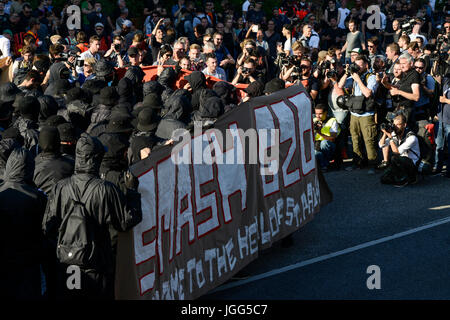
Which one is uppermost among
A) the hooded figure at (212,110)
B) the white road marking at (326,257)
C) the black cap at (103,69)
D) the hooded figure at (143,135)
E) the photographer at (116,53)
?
the photographer at (116,53)

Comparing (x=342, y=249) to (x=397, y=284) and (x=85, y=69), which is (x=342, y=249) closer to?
(x=397, y=284)

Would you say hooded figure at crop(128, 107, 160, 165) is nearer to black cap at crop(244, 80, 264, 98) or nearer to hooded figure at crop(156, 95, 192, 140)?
hooded figure at crop(156, 95, 192, 140)

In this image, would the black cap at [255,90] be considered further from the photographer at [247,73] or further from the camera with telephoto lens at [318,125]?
the photographer at [247,73]

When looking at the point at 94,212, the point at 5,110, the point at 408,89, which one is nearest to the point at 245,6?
the point at 408,89

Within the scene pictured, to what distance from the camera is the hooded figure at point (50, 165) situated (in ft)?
21.6

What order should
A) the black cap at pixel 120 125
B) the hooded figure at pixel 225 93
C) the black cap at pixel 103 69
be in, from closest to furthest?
the black cap at pixel 120 125, the hooded figure at pixel 225 93, the black cap at pixel 103 69

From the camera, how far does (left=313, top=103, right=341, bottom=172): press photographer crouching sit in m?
11.6

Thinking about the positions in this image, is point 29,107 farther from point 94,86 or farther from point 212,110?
point 212,110

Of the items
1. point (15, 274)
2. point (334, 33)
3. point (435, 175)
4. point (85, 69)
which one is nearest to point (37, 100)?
point (85, 69)

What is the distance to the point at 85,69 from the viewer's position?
484 inches

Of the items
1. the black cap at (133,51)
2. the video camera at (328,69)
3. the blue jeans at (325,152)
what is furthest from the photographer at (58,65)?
the video camera at (328,69)

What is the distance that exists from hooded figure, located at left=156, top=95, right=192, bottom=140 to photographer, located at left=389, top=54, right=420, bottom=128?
13.9ft

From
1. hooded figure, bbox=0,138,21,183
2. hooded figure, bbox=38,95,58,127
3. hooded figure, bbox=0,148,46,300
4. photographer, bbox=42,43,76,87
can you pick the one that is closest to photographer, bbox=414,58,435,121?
photographer, bbox=42,43,76,87
